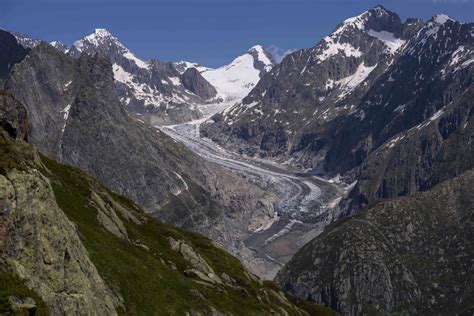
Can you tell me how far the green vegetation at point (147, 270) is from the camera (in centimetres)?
7231

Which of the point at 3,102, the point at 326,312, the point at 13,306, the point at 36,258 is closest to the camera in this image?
the point at 13,306

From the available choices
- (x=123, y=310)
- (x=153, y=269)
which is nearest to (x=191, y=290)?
(x=153, y=269)

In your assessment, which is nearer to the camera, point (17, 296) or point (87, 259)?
point (17, 296)

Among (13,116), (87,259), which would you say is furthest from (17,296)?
(13,116)

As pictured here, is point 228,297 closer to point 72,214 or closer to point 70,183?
point 72,214

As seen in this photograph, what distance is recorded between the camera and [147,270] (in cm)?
7962

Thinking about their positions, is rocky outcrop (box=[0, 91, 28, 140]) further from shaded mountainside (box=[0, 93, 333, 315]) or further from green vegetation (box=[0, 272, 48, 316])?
green vegetation (box=[0, 272, 48, 316])

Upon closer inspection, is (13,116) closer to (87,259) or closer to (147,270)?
(147,270)

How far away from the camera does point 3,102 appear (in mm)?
89938

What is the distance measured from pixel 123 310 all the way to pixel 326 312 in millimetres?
106558

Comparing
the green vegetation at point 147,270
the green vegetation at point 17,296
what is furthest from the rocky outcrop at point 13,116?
the green vegetation at point 17,296

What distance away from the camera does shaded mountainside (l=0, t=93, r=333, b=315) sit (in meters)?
44.2

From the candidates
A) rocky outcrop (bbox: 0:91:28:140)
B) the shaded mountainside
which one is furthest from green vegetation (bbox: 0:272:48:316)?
rocky outcrop (bbox: 0:91:28:140)

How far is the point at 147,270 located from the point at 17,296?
39.0 metres
